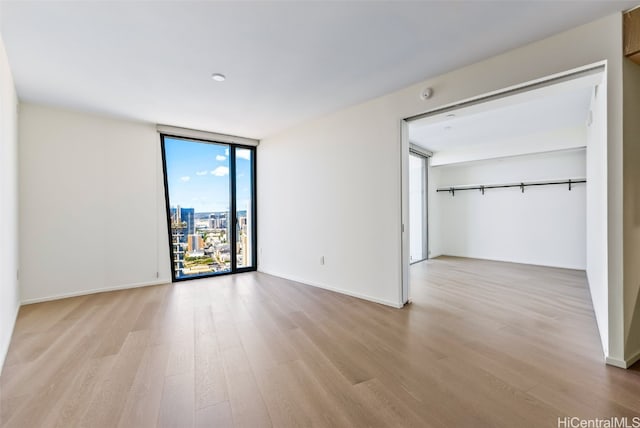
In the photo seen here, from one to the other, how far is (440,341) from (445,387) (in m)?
0.68

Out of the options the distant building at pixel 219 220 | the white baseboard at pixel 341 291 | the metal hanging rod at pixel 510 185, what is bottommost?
the white baseboard at pixel 341 291

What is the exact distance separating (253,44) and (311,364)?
2.61m

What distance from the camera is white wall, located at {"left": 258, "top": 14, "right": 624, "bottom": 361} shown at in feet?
6.63

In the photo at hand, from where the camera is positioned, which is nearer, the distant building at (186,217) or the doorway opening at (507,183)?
the doorway opening at (507,183)

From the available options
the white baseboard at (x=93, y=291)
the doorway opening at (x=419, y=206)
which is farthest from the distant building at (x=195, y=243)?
the doorway opening at (x=419, y=206)

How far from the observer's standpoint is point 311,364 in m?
2.10

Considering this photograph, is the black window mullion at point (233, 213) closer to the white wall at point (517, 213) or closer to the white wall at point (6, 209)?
the white wall at point (6, 209)

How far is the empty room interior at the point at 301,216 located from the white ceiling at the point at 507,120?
0.06 metres

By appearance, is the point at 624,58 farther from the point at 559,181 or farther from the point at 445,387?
the point at 559,181

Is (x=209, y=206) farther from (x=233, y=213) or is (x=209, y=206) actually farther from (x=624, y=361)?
(x=624, y=361)

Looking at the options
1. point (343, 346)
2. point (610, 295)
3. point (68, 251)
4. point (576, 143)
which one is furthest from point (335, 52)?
point (576, 143)

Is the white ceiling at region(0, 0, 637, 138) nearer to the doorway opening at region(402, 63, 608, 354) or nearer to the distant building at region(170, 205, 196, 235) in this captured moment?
the doorway opening at region(402, 63, 608, 354)

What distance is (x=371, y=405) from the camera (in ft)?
5.42

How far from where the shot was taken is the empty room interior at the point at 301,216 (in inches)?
72.2
